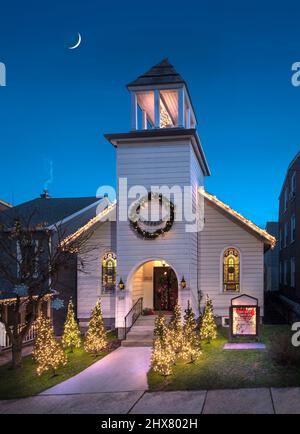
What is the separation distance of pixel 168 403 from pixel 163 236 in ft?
34.6

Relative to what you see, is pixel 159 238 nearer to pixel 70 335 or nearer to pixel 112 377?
pixel 70 335

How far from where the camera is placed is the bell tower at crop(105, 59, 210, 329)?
21766 millimetres

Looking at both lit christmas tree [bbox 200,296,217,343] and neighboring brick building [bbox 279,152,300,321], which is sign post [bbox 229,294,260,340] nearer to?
lit christmas tree [bbox 200,296,217,343]

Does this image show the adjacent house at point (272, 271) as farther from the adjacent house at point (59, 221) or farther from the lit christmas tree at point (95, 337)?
the lit christmas tree at point (95, 337)

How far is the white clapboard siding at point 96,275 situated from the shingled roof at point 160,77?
279 inches

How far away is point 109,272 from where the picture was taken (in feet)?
80.3

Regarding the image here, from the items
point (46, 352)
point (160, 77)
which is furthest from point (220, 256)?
point (46, 352)

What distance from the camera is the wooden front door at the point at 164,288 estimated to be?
2475cm

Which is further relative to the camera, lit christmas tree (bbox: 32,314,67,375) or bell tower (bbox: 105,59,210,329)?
bell tower (bbox: 105,59,210,329)

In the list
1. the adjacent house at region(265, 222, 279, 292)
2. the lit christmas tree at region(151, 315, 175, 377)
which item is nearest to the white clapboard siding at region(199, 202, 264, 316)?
the lit christmas tree at region(151, 315, 175, 377)

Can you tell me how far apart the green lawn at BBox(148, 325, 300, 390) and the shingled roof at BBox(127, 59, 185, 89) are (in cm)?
1248

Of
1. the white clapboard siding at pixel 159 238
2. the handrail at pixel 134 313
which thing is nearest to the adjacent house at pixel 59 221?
the white clapboard siding at pixel 159 238

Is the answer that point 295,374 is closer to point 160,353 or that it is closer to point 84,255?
point 160,353
